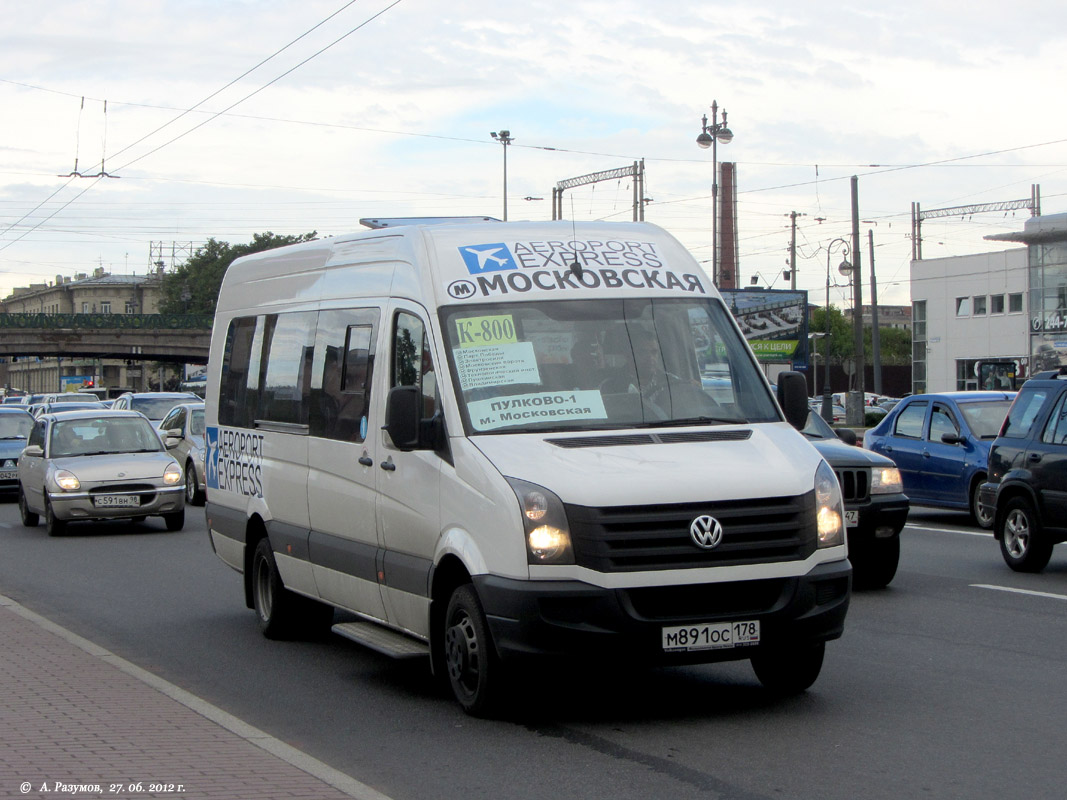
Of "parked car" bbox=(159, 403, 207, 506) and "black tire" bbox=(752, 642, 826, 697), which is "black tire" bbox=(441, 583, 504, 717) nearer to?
"black tire" bbox=(752, 642, 826, 697)

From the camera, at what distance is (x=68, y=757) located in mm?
6156

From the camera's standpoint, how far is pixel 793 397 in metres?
7.89

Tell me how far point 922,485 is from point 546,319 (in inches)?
466

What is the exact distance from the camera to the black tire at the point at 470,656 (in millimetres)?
6898

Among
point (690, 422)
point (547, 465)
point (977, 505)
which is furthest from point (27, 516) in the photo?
point (547, 465)

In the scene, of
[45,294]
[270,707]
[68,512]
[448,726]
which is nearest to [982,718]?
[448,726]

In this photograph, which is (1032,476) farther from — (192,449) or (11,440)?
(11,440)

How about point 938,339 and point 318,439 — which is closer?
point 318,439

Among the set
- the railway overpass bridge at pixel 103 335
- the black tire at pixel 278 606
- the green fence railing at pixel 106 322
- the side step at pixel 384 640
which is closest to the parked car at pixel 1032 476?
the black tire at pixel 278 606

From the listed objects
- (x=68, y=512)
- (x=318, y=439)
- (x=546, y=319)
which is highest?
(x=546, y=319)

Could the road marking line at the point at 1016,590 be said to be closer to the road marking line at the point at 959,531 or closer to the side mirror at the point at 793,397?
the side mirror at the point at 793,397

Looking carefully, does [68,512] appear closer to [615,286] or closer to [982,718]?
[615,286]

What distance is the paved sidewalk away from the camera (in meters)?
5.64

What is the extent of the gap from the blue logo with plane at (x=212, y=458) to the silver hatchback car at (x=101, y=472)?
7.71 metres
